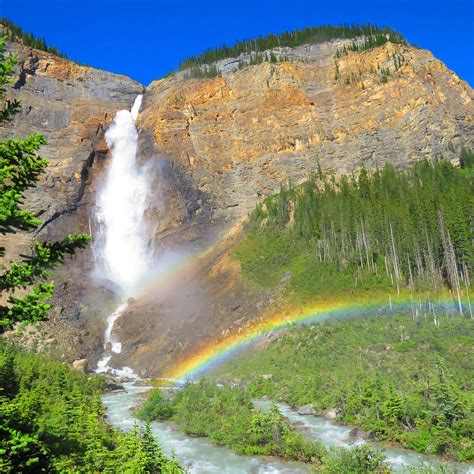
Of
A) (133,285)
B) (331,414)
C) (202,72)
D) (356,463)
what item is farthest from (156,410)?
(202,72)

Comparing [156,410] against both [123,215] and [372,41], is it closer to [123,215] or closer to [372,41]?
[123,215]

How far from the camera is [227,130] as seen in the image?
9138 cm

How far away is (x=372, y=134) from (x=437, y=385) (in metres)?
65.8

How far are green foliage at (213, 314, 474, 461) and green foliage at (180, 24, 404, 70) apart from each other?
255 feet

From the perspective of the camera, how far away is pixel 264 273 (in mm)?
59562

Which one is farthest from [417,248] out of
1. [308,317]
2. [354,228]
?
[308,317]

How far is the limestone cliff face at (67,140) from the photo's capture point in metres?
69.2

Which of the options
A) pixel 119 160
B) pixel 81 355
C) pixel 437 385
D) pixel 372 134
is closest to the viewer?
pixel 437 385

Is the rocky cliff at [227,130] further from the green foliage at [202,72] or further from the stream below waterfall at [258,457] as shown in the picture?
the stream below waterfall at [258,457]

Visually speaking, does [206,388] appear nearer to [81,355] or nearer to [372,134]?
[81,355]

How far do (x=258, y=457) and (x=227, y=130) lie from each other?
7724cm

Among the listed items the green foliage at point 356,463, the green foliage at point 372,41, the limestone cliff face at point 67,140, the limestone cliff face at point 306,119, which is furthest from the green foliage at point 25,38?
the green foliage at point 356,463

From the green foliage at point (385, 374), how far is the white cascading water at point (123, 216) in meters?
36.6

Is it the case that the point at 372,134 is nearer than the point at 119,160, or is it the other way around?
the point at 372,134
